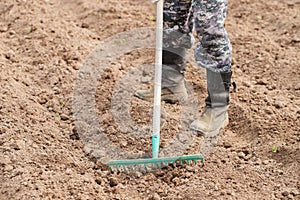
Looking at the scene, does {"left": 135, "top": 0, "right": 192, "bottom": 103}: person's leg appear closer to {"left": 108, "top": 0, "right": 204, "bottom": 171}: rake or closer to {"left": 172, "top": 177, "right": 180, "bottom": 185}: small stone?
{"left": 108, "top": 0, "right": 204, "bottom": 171}: rake

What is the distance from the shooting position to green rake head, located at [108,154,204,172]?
295 cm

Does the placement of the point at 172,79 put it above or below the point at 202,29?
below

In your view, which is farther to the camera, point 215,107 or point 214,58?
point 215,107

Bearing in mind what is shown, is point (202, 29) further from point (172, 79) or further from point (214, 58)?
point (172, 79)

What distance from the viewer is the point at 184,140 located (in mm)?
3283

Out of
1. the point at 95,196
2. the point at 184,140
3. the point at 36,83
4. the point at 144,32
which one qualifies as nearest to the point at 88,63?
the point at 36,83

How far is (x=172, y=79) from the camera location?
3588 mm

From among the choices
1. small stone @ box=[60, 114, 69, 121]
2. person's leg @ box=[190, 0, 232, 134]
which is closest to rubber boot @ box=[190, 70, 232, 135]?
person's leg @ box=[190, 0, 232, 134]

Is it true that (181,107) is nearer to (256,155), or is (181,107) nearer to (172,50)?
(172,50)

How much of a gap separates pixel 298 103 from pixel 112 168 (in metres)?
1.42

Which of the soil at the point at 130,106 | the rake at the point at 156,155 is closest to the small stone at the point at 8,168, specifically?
the soil at the point at 130,106

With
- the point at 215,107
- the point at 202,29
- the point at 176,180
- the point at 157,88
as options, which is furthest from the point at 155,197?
the point at 202,29

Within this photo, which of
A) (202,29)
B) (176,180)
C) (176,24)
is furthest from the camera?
(176,24)

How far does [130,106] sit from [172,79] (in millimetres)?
337
